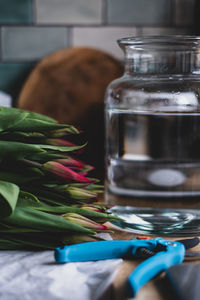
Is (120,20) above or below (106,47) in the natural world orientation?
above

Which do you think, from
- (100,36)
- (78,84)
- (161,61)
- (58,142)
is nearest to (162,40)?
(161,61)

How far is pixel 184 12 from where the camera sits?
1597mm

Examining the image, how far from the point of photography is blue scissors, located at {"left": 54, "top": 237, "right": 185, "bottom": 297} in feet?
1.28

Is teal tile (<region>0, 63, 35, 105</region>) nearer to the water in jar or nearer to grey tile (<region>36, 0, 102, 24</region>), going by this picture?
grey tile (<region>36, 0, 102, 24</region>)

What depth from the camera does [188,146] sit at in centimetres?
62

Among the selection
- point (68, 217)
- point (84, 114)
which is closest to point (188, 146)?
point (68, 217)

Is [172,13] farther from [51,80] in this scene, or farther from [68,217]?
[68,217]

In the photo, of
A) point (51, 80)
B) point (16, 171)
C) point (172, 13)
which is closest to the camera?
point (16, 171)

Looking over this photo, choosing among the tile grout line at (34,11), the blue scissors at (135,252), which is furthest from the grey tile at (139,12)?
the blue scissors at (135,252)

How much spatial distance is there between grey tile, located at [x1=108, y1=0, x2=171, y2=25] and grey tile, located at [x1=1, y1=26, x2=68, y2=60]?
207mm

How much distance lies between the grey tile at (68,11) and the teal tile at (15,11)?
0.04 m

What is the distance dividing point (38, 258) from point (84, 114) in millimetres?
1093

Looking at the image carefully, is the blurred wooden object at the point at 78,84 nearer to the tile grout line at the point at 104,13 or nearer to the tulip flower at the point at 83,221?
the tile grout line at the point at 104,13

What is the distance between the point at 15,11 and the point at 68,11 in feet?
0.66
